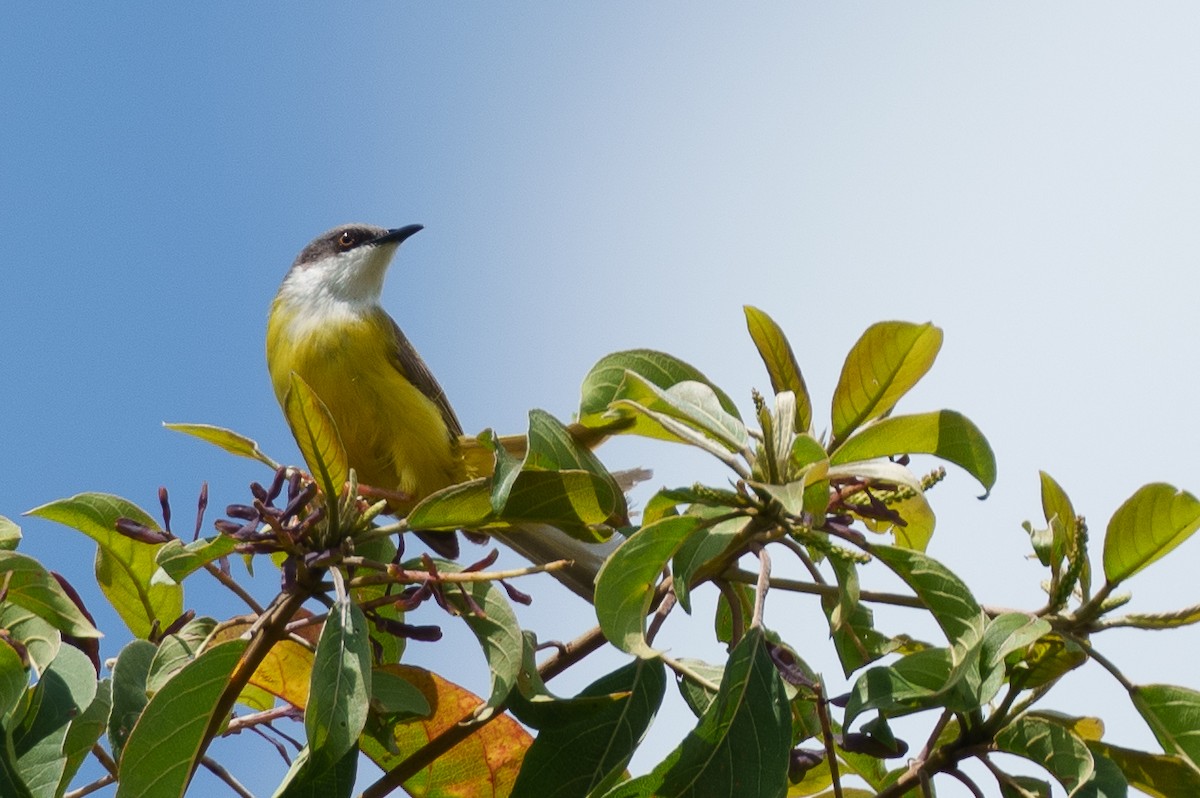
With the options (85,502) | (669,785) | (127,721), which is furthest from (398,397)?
(669,785)

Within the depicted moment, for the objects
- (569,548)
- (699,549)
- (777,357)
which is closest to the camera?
(699,549)

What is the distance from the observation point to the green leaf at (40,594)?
2.51m

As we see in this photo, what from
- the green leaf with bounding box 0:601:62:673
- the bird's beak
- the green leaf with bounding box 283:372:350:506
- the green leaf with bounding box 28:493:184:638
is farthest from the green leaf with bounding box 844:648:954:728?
the bird's beak

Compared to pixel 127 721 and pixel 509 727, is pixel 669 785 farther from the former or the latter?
pixel 127 721

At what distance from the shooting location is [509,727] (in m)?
2.86

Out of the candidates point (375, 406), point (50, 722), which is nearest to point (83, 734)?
point (50, 722)

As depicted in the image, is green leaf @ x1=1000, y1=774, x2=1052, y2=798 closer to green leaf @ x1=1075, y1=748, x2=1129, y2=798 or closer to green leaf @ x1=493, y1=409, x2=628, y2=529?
green leaf @ x1=1075, y1=748, x2=1129, y2=798

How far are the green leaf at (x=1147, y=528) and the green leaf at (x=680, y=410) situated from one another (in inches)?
29.6

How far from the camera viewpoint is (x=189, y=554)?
238cm

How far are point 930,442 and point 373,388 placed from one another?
3.45 meters

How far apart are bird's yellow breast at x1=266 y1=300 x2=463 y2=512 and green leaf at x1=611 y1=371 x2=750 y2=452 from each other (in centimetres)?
266

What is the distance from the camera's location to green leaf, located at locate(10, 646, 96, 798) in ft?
7.78

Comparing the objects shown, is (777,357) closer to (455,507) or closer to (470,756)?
(455,507)

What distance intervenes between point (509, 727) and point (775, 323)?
3.70ft
